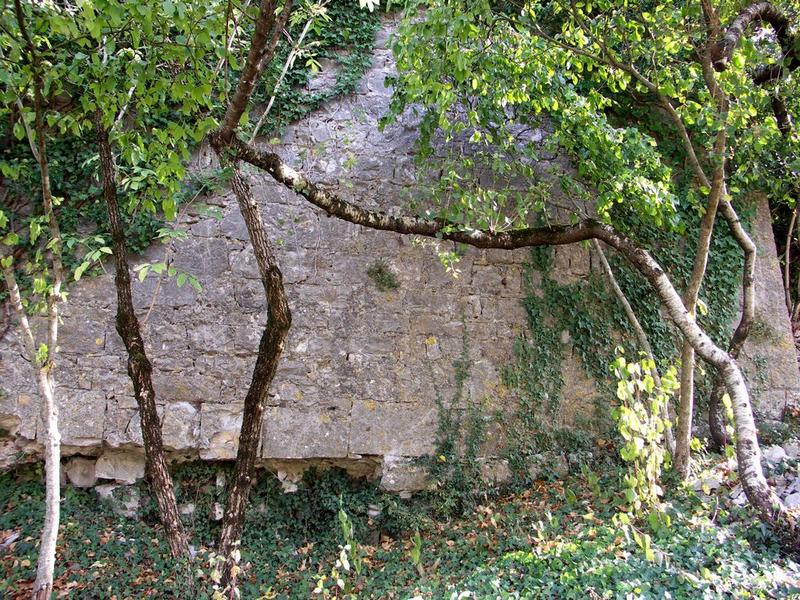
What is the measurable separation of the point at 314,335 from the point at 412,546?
5.57 feet

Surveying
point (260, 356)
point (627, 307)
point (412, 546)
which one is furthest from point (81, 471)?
point (627, 307)

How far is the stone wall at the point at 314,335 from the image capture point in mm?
4082

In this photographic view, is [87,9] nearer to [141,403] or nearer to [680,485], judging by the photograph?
[141,403]

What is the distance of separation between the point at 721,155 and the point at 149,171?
3.55 meters

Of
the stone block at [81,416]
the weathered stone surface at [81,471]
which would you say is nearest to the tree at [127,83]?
the stone block at [81,416]

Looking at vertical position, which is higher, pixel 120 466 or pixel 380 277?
pixel 380 277

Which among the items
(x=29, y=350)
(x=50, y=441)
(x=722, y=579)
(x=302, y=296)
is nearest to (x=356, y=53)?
(x=302, y=296)

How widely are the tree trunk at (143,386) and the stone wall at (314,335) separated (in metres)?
0.42

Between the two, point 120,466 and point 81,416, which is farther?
point 120,466

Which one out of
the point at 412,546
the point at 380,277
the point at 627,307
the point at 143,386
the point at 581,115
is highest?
the point at 581,115

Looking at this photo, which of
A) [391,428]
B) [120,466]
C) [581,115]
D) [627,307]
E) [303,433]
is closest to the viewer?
[581,115]

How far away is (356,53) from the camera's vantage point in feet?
15.6

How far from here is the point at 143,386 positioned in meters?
3.36

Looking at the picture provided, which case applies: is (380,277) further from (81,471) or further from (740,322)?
(740,322)
